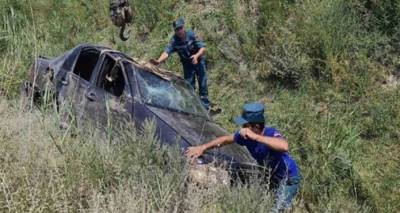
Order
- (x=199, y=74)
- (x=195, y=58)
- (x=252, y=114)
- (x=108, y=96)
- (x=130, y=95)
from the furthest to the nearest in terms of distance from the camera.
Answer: (x=199, y=74) → (x=195, y=58) → (x=108, y=96) → (x=130, y=95) → (x=252, y=114)

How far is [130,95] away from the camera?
6.47 metres

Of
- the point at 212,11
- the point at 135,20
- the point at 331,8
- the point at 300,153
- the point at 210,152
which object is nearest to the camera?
the point at 210,152

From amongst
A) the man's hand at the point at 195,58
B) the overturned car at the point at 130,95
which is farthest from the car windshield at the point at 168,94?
the man's hand at the point at 195,58

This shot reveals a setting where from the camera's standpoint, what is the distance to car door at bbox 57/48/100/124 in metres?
6.64

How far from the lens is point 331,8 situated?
9750 mm

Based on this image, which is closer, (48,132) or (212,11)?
(48,132)

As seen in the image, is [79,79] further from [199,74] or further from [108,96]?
[199,74]

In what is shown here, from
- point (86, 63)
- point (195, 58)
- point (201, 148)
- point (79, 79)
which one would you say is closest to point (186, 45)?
point (195, 58)

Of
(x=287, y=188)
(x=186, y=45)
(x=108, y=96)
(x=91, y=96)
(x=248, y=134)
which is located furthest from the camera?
(x=186, y=45)

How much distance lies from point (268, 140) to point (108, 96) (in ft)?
7.44

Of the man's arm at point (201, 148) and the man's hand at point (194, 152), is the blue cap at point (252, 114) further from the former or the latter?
the man's hand at point (194, 152)

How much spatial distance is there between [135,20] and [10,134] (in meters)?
9.05

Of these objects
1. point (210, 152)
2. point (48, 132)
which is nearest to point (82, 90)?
point (210, 152)

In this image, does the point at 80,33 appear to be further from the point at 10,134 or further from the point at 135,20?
the point at 10,134
